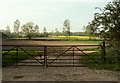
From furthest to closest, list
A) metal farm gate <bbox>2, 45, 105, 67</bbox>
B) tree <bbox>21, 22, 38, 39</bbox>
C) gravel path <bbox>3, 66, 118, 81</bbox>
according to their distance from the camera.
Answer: tree <bbox>21, 22, 38, 39</bbox> < metal farm gate <bbox>2, 45, 105, 67</bbox> < gravel path <bbox>3, 66, 118, 81</bbox>

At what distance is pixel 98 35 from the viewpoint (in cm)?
1514

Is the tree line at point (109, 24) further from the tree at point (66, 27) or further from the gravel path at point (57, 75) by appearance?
the tree at point (66, 27)

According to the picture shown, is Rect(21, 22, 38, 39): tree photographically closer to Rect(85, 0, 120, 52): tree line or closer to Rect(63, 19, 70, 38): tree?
Rect(63, 19, 70, 38): tree

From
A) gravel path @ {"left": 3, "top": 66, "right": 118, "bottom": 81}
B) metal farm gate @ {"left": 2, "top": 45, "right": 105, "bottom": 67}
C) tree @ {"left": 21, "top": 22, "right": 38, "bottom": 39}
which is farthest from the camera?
tree @ {"left": 21, "top": 22, "right": 38, "bottom": 39}

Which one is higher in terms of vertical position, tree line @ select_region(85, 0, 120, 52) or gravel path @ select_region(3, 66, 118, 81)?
tree line @ select_region(85, 0, 120, 52)

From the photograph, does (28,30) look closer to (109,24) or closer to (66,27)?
(66,27)

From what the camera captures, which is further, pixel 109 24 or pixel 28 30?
pixel 28 30

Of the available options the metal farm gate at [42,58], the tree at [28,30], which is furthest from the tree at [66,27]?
the metal farm gate at [42,58]

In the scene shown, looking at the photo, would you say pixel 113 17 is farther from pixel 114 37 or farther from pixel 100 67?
pixel 100 67

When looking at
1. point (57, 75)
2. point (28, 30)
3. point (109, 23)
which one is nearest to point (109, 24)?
point (109, 23)

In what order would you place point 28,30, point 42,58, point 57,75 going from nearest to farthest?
point 57,75
point 42,58
point 28,30

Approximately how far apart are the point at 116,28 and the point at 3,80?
21.2ft

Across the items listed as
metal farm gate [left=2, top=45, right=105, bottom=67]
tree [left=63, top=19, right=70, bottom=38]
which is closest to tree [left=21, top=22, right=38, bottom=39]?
tree [left=63, top=19, right=70, bottom=38]

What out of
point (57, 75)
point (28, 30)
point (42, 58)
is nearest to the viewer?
point (57, 75)
